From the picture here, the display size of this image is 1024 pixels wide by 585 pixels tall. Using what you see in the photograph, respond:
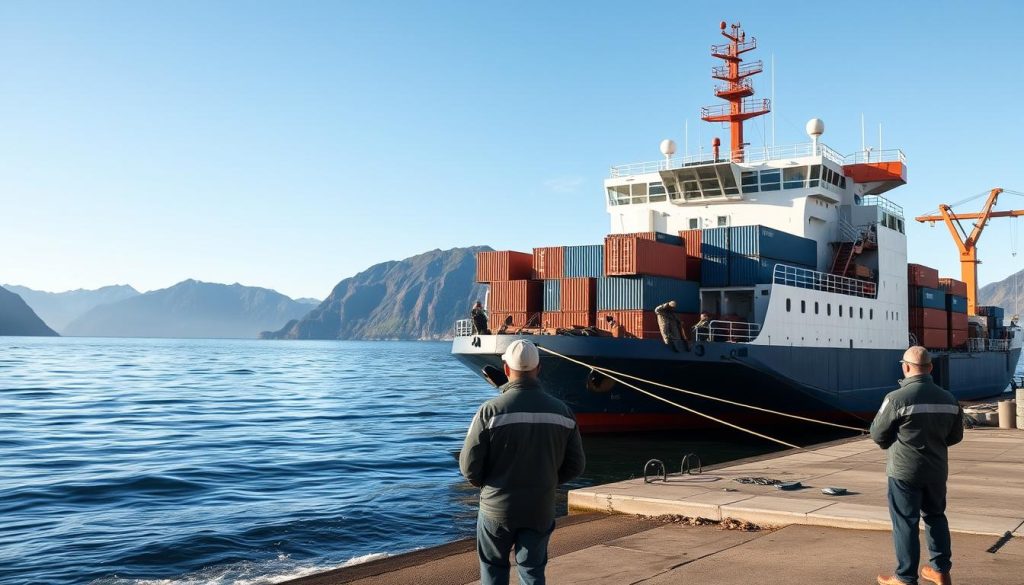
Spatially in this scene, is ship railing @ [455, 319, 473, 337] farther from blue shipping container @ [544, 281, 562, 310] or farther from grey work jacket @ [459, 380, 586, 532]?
grey work jacket @ [459, 380, 586, 532]

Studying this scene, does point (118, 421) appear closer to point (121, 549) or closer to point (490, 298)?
point (490, 298)

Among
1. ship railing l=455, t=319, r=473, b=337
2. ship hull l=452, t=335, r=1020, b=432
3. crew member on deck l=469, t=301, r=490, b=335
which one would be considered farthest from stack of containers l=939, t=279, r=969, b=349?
crew member on deck l=469, t=301, r=490, b=335

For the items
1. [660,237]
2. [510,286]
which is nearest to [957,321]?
[660,237]

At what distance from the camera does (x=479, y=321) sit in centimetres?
2341

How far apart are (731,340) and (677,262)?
9.08 ft

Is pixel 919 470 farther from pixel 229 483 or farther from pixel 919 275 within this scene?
pixel 919 275

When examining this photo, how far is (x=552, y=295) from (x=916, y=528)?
19.4 metres

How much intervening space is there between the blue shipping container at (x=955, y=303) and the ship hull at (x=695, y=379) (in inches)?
515

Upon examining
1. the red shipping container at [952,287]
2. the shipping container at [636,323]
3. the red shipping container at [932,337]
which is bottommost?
the red shipping container at [932,337]

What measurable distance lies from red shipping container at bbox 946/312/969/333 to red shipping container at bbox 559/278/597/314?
22705 millimetres

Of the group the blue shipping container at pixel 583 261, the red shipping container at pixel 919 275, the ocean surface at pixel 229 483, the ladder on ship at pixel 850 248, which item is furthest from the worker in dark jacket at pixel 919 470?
the red shipping container at pixel 919 275

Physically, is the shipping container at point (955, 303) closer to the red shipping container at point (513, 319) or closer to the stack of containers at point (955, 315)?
the stack of containers at point (955, 315)

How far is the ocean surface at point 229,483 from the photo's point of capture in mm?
11500

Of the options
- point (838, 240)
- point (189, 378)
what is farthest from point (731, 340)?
point (189, 378)
